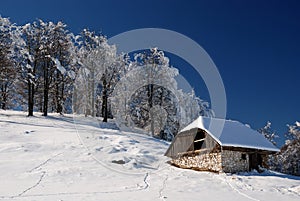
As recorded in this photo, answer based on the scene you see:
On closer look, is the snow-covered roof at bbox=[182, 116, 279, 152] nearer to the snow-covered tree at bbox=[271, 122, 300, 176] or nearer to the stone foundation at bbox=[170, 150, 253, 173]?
the stone foundation at bbox=[170, 150, 253, 173]

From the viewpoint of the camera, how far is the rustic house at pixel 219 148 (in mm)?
19859

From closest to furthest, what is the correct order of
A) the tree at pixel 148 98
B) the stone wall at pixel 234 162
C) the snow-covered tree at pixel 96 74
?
the stone wall at pixel 234 162 → the tree at pixel 148 98 → the snow-covered tree at pixel 96 74

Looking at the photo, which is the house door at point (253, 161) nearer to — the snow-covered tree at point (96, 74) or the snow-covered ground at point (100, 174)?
the snow-covered ground at point (100, 174)

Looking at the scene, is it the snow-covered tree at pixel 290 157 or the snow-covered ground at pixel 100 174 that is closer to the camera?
the snow-covered ground at pixel 100 174

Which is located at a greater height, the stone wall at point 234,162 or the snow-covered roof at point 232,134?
the snow-covered roof at point 232,134

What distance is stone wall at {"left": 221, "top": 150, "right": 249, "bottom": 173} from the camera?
19.6 m

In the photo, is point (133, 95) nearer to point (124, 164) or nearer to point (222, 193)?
point (124, 164)

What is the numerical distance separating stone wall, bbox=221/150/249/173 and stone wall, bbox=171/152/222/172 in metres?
0.34

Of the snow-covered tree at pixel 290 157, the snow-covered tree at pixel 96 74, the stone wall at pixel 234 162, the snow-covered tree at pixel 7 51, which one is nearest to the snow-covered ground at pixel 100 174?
the stone wall at pixel 234 162

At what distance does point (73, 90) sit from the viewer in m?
35.0

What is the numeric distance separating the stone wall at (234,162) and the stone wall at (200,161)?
337 mm

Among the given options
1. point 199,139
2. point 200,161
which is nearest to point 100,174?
point 200,161

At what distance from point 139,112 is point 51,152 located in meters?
13.7

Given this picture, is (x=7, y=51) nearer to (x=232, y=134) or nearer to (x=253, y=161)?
(x=232, y=134)
